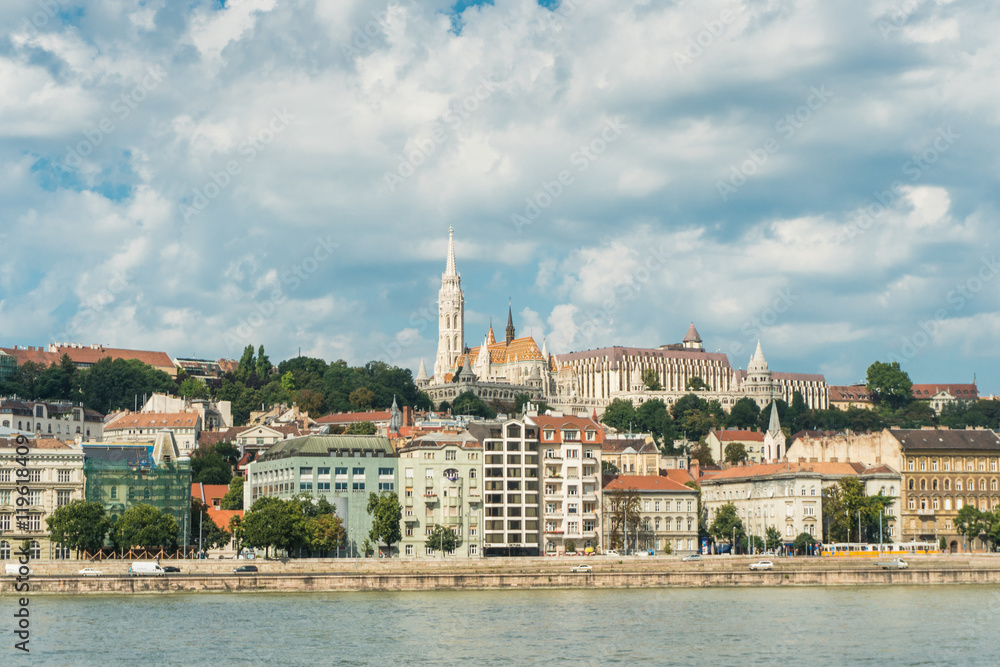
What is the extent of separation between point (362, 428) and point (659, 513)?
4892 cm

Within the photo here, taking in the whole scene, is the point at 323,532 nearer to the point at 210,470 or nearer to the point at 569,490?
the point at 569,490

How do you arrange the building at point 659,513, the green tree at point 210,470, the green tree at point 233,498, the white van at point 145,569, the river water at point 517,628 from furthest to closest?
the green tree at point 210,470
the green tree at point 233,498
the building at point 659,513
the white van at point 145,569
the river water at point 517,628

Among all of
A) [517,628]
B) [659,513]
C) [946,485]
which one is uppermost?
[946,485]

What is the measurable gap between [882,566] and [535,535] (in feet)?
81.4

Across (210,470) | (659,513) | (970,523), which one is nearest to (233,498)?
(210,470)

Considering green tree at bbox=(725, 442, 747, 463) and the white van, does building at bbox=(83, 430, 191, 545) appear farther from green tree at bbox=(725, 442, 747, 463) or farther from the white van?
green tree at bbox=(725, 442, 747, 463)

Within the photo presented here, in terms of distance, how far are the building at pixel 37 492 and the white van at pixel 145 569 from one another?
420 inches

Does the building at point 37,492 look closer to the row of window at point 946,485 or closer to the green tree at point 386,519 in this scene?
the green tree at point 386,519

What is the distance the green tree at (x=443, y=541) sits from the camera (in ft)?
328

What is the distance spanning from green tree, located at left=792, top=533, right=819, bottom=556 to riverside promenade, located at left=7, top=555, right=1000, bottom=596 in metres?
12.2

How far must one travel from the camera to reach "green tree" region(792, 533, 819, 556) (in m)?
108

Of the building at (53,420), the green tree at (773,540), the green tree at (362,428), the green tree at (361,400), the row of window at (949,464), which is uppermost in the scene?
the green tree at (361,400)

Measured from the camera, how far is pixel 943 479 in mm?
115688

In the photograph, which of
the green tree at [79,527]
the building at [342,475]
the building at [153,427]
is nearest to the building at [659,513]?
the building at [342,475]
